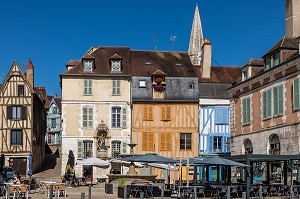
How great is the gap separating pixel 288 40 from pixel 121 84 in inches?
601

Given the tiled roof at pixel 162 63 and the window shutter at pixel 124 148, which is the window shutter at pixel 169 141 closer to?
the window shutter at pixel 124 148

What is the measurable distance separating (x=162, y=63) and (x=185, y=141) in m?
6.32

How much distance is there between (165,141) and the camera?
37281mm

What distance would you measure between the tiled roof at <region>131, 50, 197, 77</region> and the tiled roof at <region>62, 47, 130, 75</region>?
54 cm

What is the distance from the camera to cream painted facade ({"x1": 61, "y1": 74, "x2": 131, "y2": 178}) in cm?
3691

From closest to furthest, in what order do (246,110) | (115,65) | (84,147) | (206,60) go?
(246,110) < (84,147) < (115,65) < (206,60)

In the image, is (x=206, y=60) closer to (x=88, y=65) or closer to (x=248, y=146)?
(x=88, y=65)

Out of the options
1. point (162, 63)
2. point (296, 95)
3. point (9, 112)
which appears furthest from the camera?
point (162, 63)

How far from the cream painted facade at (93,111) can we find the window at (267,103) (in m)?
13.6

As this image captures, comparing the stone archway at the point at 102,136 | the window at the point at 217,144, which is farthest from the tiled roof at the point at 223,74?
the stone archway at the point at 102,136

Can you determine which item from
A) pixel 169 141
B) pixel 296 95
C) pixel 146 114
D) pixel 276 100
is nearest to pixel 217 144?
pixel 169 141

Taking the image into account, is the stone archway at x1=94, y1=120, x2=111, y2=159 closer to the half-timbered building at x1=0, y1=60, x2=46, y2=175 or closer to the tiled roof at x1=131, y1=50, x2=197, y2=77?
the tiled roof at x1=131, y1=50, x2=197, y2=77

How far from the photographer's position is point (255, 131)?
1040 inches

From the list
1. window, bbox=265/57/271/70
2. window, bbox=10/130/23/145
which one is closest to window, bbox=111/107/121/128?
window, bbox=10/130/23/145
